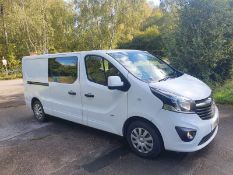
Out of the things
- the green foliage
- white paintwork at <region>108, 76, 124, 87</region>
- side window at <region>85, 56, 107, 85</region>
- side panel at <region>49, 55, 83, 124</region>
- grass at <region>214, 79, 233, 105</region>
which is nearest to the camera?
white paintwork at <region>108, 76, 124, 87</region>

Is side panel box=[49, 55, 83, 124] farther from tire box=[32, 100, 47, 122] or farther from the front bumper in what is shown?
the front bumper

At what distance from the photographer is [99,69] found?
534 centimetres

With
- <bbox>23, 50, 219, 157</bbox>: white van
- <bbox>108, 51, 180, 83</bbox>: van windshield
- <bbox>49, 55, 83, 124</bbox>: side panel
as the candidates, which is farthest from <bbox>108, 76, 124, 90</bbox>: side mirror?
<bbox>49, 55, 83, 124</bbox>: side panel

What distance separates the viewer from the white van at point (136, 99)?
432 cm

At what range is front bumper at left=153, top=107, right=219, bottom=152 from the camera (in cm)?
426

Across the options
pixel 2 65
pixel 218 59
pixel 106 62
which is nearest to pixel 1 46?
pixel 2 65

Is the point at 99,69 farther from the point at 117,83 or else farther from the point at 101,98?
the point at 117,83

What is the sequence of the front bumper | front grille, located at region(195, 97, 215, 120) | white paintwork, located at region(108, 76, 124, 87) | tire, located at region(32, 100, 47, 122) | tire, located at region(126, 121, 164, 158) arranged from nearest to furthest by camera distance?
the front bumper, front grille, located at region(195, 97, 215, 120), tire, located at region(126, 121, 164, 158), white paintwork, located at region(108, 76, 124, 87), tire, located at region(32, 100, 47, 122)

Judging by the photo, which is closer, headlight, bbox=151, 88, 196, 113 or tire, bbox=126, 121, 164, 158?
headlight, bbox=151, 88, 196, 113

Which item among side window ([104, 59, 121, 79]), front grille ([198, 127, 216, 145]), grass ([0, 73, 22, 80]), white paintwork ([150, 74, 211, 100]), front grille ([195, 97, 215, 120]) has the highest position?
side window ([104, 59, 121, 79])

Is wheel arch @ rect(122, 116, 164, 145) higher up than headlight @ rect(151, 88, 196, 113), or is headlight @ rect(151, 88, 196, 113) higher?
headlight @ rect(151, 88, 196, 113)

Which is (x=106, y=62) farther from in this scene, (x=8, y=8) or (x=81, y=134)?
(x=8, y=8)

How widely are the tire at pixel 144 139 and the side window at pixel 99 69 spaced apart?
0.99 metres

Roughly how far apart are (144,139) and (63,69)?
2.64 meters
